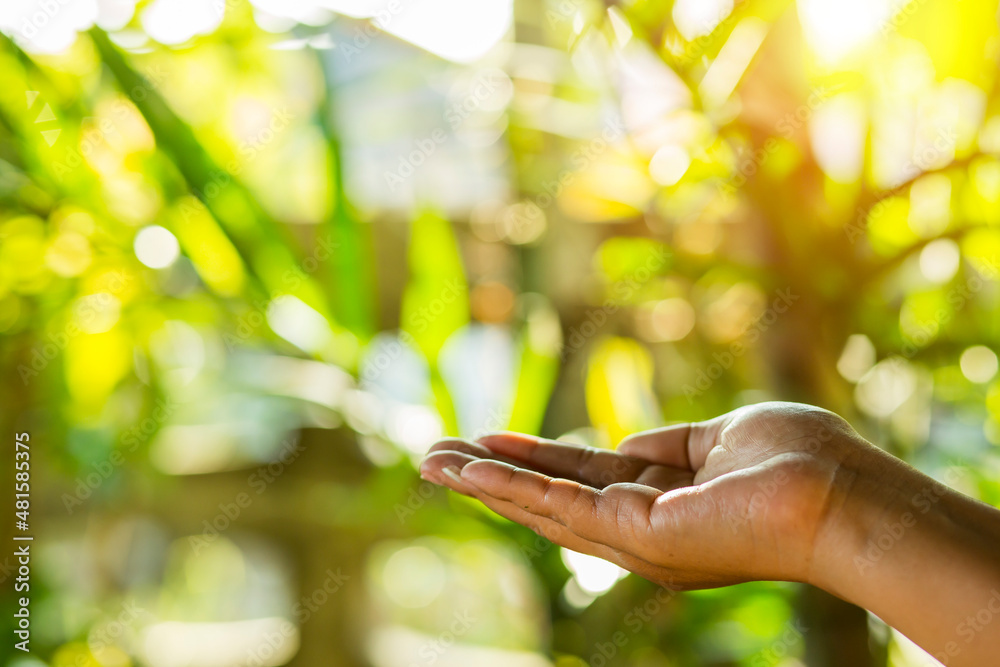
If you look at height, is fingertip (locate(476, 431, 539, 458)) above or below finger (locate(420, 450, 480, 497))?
below

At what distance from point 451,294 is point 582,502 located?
0.41 metres

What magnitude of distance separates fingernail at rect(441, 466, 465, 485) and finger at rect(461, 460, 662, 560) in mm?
13

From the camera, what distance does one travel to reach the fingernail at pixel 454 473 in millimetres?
511

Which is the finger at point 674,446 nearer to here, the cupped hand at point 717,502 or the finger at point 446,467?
the cupped hand at point 717,502

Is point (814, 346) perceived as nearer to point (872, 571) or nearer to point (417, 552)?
point (872, 571)

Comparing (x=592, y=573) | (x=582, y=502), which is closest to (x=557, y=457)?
(x=582, y=502)

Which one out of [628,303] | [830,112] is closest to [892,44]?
[830,112]

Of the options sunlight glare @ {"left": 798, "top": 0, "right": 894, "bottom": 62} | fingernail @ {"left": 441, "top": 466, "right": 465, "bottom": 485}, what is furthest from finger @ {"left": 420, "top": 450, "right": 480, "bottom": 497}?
sunlight glare @ {"left": 798, "top": 0, "right": 894, "bottom": 62}

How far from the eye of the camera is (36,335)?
0.89m

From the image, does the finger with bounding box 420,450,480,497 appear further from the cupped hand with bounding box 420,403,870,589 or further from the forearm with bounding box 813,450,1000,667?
the forearm with bounding box 813,450,1000,667

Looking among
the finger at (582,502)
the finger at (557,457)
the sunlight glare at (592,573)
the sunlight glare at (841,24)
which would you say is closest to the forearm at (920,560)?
the finger at (582,502)

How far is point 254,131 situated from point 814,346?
3.13 ft

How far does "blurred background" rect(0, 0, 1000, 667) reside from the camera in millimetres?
721

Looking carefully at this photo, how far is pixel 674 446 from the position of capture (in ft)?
2.00
